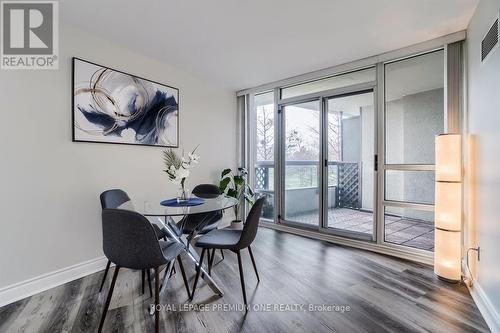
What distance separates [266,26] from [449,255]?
2890mm

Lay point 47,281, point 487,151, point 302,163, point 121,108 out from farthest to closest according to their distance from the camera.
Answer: point 302,163, point 121,108, point 47,281, point 487,151

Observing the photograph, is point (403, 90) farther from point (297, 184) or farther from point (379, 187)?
point (297, 184)

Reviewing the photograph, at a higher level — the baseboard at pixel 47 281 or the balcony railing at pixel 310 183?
the balcony railing at pixel 310 183

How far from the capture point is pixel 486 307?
184 cm

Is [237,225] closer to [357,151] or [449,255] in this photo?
[357,151]

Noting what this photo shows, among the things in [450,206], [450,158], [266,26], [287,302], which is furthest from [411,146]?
[287,302]

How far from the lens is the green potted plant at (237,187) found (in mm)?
4098

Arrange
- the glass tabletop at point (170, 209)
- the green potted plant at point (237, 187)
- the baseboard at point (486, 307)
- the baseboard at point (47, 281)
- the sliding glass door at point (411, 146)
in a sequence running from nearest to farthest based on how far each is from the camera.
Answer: the baseboard at point (486, 307) → the glass tabletop at point (170, 209) → the baseboard at point (47, 281) → the sliding glass door at point (411, 146) → the green potted plant at point (237, 187)

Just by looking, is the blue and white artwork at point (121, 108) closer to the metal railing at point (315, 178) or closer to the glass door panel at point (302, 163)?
the metal railing at point (315, 178)

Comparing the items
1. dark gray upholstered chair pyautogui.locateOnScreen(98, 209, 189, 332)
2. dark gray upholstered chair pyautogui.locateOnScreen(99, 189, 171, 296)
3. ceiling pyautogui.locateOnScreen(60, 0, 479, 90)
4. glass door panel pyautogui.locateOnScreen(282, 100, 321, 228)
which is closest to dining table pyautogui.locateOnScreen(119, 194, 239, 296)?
dark gray upholstered chair pyautogui.locateOnScreen(99, 189, 171, 296)

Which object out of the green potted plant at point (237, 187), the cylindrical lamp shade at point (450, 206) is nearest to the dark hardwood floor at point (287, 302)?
the cylindrical lamp shade at point (450, 206)

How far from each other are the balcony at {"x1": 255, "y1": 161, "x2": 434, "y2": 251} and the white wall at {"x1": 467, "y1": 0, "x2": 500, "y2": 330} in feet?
2.87

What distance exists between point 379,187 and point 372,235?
660mm

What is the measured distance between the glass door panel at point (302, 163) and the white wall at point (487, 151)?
6.23 feet
